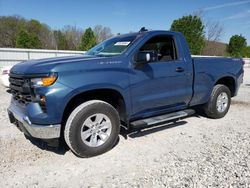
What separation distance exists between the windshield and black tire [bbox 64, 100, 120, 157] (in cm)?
103

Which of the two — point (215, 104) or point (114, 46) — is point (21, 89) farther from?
point (215, 104)

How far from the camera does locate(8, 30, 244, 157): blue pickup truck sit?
3381mm

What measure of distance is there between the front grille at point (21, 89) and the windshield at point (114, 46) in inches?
60.4

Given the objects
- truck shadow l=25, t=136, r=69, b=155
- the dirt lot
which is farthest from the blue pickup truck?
the dirt lot

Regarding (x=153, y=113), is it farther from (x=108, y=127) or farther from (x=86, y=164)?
(x=86, y=164)

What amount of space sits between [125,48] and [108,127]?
4.57ft

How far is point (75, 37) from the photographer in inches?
1789

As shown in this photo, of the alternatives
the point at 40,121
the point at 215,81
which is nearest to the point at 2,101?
the point at 40,121

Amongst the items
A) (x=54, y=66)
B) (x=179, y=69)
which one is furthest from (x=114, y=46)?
(x=54, y=66)

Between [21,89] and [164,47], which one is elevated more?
[164,47]

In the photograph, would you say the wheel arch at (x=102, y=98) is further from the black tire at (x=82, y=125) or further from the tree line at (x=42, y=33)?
the tree line at (x=42, y=33)

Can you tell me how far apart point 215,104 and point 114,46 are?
2751 mm

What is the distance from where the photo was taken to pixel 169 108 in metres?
4.74

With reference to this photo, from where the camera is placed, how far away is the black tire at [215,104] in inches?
217
